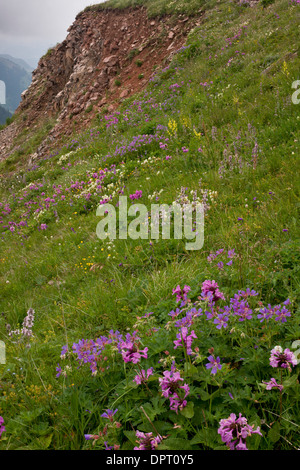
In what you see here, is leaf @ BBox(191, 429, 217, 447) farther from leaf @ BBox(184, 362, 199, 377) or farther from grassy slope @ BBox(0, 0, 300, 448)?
grassy slope @ BBox(0, 0, 300, 448)

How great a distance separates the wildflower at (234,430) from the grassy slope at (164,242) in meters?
0.80

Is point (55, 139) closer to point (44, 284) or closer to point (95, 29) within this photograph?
point (95, 29)

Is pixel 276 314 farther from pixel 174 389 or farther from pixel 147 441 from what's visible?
pixel 147 441

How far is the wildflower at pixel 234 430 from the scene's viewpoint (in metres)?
1.28

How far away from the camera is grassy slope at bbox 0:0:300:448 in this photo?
243cm

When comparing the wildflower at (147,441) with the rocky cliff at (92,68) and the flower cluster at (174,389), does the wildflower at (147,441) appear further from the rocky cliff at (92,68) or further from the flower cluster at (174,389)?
the rocky cliff at (92,68)

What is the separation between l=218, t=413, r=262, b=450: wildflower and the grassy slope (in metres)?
0.80

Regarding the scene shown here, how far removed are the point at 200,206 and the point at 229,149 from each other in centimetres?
203

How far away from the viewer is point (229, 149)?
5754 mm

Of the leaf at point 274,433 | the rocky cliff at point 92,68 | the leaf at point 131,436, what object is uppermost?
the rocky cliff at point 92,68

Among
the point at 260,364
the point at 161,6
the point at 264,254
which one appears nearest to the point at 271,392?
the point at 260,364

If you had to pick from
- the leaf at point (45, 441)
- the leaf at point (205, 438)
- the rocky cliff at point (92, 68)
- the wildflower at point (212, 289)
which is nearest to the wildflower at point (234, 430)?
the leaf at point (205, 438)

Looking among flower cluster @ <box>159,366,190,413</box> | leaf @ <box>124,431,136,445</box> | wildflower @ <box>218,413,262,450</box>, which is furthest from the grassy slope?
wildflower @ <box>218,413,262,450</box>

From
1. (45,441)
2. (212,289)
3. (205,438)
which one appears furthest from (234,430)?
(45,441)
